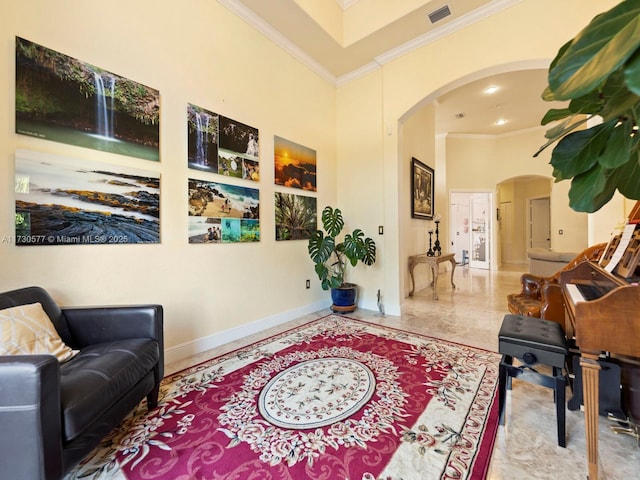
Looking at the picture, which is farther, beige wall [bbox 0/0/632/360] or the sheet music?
beige wall [bbox 0/0/632/360]

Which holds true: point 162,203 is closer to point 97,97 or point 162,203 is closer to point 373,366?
point 97,97

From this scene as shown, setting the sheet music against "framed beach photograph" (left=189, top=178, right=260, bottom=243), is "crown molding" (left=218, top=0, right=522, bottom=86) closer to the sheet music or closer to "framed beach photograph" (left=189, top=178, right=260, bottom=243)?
"framed beach photograph" (left=189, top=178, right=260, bottom=243)

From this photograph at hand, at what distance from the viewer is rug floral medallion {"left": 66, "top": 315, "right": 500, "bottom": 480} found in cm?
125

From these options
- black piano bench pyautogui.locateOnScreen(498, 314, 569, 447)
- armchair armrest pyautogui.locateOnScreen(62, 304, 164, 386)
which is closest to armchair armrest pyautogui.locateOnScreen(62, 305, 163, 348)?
armchair armrest pyautogui.locateOnScreen(62, 304, 164, 386)

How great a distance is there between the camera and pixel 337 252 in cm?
378

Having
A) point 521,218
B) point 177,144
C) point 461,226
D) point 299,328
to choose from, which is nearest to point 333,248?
point 299,328

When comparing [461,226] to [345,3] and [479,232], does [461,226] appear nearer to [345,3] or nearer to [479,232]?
[479,232]

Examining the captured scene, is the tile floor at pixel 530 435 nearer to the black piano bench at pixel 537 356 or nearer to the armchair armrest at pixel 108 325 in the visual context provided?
the black piano bench at pixel 537 356

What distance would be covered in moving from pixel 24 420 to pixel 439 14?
4418 mm

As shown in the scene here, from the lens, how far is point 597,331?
1146 mm

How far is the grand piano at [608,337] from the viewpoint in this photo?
109cm

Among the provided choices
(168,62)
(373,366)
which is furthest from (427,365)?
(168,62)

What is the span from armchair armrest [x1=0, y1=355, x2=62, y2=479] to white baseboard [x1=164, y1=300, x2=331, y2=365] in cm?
134

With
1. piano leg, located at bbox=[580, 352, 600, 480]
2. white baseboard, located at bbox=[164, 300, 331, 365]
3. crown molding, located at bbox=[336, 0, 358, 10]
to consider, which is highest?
crown molding, located at bbox=[336, 0, 358, 10]
